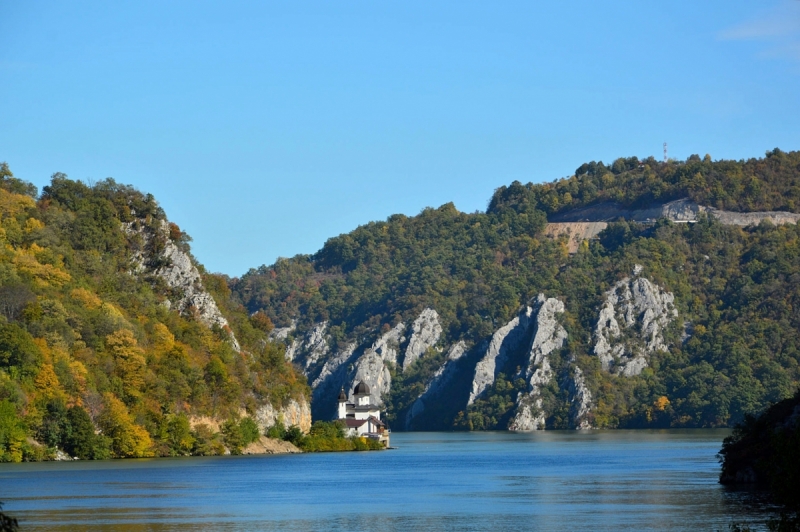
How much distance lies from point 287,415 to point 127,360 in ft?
77.4

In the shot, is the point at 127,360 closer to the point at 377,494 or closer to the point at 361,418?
the point at 361,418

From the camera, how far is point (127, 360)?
104m

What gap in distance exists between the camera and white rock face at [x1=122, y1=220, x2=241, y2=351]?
407ft

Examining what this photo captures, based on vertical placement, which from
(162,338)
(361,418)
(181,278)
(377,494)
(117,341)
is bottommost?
(377,494)

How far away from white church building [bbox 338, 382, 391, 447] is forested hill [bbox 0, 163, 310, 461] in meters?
8.55

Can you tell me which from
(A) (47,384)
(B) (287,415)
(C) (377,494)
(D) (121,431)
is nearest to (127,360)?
(D) (121,431)

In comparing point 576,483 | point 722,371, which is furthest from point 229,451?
point 722,371

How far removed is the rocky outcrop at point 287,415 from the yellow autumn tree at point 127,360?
16.6m

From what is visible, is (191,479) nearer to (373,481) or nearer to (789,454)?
(373,481)

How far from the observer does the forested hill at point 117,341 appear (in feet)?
307

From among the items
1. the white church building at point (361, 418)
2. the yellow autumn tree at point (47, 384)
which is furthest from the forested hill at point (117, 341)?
the white church building at point (361, 418)

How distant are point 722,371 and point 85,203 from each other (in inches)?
4237

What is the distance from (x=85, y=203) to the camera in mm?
126688

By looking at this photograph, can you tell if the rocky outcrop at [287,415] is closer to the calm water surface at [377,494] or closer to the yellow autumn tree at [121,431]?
the calm water surface at [377,494]
